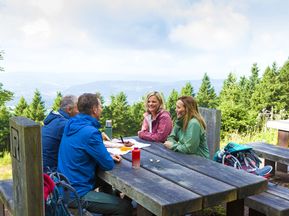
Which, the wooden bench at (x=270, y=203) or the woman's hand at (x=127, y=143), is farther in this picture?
the woman's hand at (x=127, y=143)

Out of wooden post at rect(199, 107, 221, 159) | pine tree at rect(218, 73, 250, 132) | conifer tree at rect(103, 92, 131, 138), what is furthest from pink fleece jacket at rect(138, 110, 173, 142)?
conifer tree at rect(103, 92, 131, 138)

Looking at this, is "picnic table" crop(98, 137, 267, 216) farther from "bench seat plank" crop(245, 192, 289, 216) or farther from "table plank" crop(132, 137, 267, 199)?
"bench seat plank" crop(245, 192, 289, 216)

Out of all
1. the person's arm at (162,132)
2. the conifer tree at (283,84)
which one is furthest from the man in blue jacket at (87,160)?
the conifer tree at (283,84)

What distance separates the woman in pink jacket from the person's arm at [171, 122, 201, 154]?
0.60 metres

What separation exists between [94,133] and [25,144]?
0.92m

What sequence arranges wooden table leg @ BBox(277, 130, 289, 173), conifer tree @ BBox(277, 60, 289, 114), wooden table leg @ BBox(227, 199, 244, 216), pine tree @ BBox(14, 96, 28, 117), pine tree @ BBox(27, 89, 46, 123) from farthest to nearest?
conifer tree @ BBox(277, 60, 289, 114) → pine tree @ BBox(27, 89, 46, 123) → pine tree @ BBox(14, 96, 28, 117) → wooden table leg @ BBox(277, 130, 289, 173) → wooden table leg @ BBox(227, 199, 244, 216)

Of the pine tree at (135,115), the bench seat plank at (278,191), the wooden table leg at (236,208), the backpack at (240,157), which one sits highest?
the backpack at (240,157)

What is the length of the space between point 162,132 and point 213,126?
0.82 meters

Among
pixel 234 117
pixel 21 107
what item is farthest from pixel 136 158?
pixel 21 107

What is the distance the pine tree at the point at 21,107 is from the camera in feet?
90.1

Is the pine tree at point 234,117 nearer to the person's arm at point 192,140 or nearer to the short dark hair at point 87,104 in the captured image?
the person's arm at point 192,140

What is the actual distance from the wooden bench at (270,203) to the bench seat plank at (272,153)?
117cm

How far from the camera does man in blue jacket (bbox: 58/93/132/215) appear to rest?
290 cm

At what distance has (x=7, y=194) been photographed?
309 centimetres
